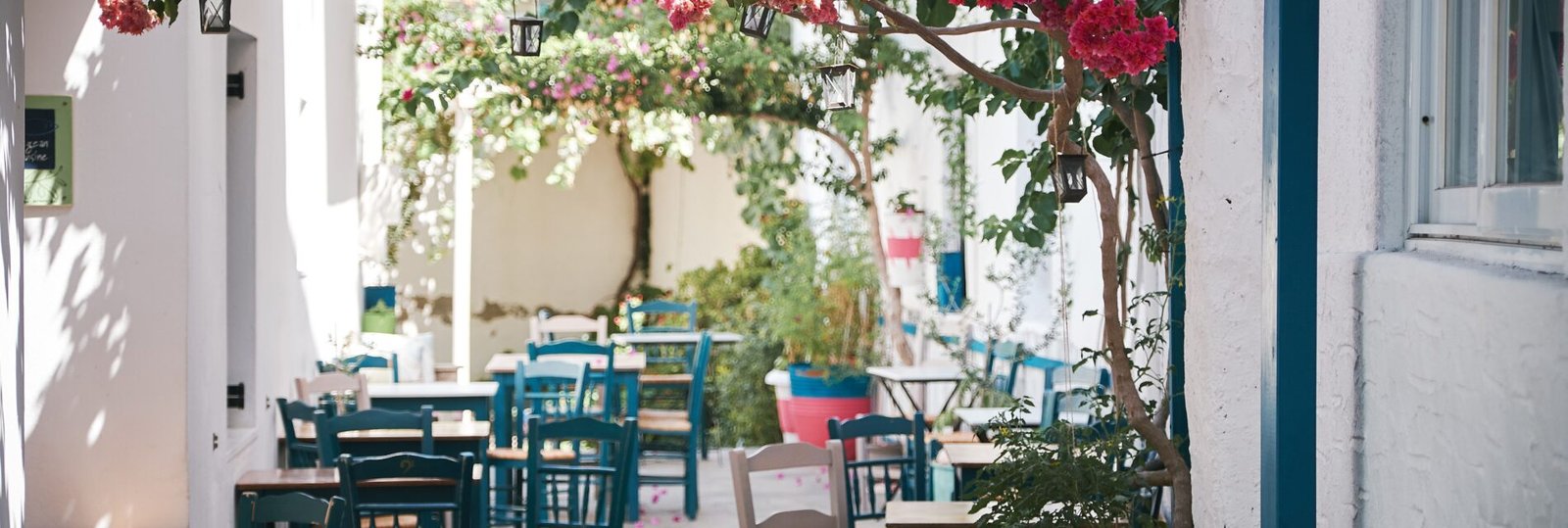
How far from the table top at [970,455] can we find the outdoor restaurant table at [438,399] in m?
2.34

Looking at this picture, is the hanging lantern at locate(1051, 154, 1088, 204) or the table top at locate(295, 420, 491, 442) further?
the table top at locate(295, 420, 491, 442)

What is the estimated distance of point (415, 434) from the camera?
5.90m

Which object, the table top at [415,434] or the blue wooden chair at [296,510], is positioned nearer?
the blue wooden chair at [296,510]

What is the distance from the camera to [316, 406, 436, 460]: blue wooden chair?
5.20 meters

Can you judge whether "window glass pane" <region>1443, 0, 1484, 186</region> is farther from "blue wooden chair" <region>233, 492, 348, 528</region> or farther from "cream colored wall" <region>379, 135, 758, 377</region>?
"cream colored wall" <region>379, 135, 758, 377</region>

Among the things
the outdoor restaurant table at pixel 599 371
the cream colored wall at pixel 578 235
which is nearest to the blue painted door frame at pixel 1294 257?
the outdoor restaurant table at pixel 599 371

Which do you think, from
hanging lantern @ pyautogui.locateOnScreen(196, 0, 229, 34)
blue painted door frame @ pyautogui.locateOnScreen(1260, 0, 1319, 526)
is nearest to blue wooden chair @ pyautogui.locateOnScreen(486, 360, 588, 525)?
hanging lantern @ pyautogui.locateOnScreen(196, 0, 229, 34)

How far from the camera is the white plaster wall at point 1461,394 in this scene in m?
1.57

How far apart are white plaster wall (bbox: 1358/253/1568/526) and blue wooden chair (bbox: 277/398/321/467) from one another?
161 inches

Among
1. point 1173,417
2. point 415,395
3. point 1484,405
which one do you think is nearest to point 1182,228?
point 1173,417

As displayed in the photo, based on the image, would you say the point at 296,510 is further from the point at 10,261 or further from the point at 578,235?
the point at 578,235

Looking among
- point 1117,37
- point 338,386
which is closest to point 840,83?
point 1117,37

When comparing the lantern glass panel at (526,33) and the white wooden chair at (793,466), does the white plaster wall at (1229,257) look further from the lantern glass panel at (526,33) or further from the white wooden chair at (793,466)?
the lantern glass panel at (526,33)

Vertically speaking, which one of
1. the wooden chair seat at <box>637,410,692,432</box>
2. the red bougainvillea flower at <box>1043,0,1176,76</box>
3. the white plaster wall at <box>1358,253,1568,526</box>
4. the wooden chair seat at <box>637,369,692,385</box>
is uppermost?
the red bougainvillea flower at <box>1043,0,1176,76</box>
